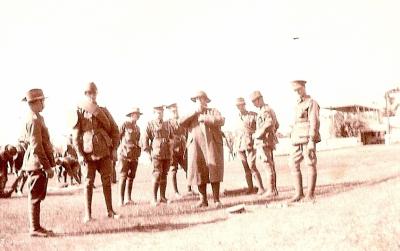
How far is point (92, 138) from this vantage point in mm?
8898

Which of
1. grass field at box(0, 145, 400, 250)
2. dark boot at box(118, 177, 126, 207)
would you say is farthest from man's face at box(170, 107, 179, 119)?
grass field at box(0, 145, 400, 250)

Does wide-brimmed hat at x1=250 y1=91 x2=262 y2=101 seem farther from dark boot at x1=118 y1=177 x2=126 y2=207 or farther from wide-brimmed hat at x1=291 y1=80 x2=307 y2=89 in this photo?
dark boot at x1=118 y1=177 x2=126 y2=207

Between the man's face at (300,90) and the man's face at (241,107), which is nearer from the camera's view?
the man's face at (300,90)

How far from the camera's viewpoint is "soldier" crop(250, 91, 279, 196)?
37.6 feet

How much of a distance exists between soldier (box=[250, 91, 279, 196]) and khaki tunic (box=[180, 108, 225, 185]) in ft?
4.87

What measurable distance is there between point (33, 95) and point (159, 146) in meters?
4.44

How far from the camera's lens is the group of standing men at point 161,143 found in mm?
8008

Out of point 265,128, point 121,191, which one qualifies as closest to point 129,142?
point 121,191

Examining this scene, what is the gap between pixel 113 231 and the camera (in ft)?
26.2

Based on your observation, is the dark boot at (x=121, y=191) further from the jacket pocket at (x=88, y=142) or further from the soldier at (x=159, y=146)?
the jacket pocket at (x=88, y=142)

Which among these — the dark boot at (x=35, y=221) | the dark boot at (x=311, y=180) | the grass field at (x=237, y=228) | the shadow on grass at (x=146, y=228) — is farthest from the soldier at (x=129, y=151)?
the dark boot at (x=311, y=180)

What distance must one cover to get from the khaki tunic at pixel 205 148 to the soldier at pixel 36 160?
10.3 feet

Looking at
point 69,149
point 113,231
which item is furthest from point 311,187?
point 69,149

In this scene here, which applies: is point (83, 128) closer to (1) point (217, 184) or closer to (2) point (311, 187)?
(1) point (217, 184)
